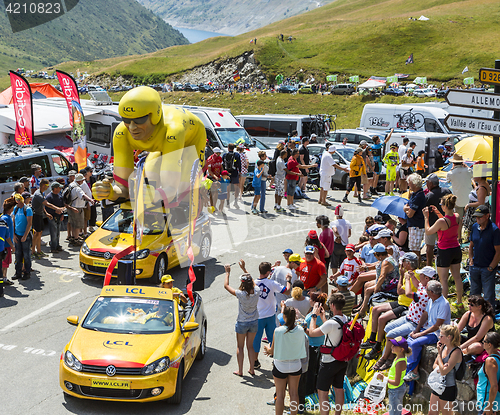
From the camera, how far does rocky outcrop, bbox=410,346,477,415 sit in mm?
6316

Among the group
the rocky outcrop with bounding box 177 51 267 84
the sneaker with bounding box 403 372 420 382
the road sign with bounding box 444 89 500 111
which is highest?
the rocky outcrop with bounding box 177 51 267 84

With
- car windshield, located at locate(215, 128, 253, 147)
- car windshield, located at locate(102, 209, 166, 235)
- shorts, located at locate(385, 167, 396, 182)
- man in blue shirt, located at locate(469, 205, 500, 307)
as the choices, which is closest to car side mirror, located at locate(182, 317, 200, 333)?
car windshield, located at locate(102, 209, 166, 235)

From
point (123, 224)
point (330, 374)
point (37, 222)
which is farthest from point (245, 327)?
point (37, 222)

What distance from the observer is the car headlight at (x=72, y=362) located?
6.71 metres

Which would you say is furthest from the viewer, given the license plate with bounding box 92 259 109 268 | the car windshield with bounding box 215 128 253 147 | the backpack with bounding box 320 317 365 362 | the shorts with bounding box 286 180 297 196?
the car windshield with bounding box 215 128 253 147

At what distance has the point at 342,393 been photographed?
265 inches

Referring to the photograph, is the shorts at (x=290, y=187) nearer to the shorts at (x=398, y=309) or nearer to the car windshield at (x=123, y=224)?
the car windshield at (x=123, y=224)

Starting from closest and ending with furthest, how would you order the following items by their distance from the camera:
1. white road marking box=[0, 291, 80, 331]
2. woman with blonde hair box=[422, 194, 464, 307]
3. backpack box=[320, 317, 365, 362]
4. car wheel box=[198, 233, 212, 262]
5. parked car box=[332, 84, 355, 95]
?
backpack box=[320, 317, 365, 362] → woman with blonde hair box=[422, 194, 464, 307] → white road marking box=[0, 291, 80, 331] → car wheel box=[198, 233, 212, 262] → parked car box=[332, 84, 355, 95]

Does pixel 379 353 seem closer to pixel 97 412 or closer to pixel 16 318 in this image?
pixel 97 412

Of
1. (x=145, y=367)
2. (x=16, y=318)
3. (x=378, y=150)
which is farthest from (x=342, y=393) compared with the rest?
(x=378, y=150)

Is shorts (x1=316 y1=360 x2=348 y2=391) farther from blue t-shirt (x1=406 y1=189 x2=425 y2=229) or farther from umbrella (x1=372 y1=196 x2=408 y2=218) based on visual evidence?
umbrella (x1=372 y1=196 x2=408 y2=218)

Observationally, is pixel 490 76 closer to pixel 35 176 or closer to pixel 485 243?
pixel 485 243

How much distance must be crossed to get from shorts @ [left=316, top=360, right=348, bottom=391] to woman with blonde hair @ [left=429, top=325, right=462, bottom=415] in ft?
3.83

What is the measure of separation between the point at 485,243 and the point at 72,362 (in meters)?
6.08
